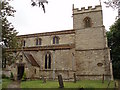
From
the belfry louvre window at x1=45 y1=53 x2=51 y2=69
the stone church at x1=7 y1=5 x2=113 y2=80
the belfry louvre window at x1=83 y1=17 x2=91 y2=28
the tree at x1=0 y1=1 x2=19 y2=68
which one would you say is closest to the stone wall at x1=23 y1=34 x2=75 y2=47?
the stone church at x1=7 y1=5 x2=113 y2=80

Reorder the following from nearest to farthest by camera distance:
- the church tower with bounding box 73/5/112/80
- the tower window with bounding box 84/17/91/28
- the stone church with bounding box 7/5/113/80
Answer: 1. the stone church with bounding box 7/5/113/80
2. the church tower with bounding box 73/5/112/80
3. the tower window with bounding box 84/17/91/28

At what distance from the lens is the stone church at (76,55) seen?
2230cm

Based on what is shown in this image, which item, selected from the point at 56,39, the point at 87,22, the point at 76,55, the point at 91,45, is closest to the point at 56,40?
the point at 56,39

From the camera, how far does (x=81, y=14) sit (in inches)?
1024

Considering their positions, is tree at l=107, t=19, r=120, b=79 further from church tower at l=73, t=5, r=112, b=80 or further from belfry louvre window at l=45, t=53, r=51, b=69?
belfry louvre window at l=45, t=53, r=51, b=69

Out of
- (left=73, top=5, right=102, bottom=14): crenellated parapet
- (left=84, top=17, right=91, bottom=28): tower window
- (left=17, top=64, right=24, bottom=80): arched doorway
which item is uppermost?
(left=73, top=5, right=102, bottom=14): crenellated parapet

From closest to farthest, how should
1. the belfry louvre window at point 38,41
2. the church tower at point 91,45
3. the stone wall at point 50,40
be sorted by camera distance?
the church tower at point 91,45
the stone wall at point 50,40
the belfry louvre window at point 38,41

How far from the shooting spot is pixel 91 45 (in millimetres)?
23844

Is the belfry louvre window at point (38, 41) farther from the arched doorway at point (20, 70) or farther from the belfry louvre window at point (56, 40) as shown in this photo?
the arched doorway at point (20, 70)

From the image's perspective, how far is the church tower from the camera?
73.5 feet

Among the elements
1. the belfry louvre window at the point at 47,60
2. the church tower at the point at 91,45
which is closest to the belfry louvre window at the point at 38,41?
the belfry louvre window at the point at 47,60

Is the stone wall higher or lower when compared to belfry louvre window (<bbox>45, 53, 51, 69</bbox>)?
higher

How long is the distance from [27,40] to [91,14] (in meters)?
13.5

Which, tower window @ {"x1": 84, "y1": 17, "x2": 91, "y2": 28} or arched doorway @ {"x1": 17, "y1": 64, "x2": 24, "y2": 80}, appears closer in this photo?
arched doorway @ {"x1": 17, "y1": 64, "x2": 24, "y2": 80}
